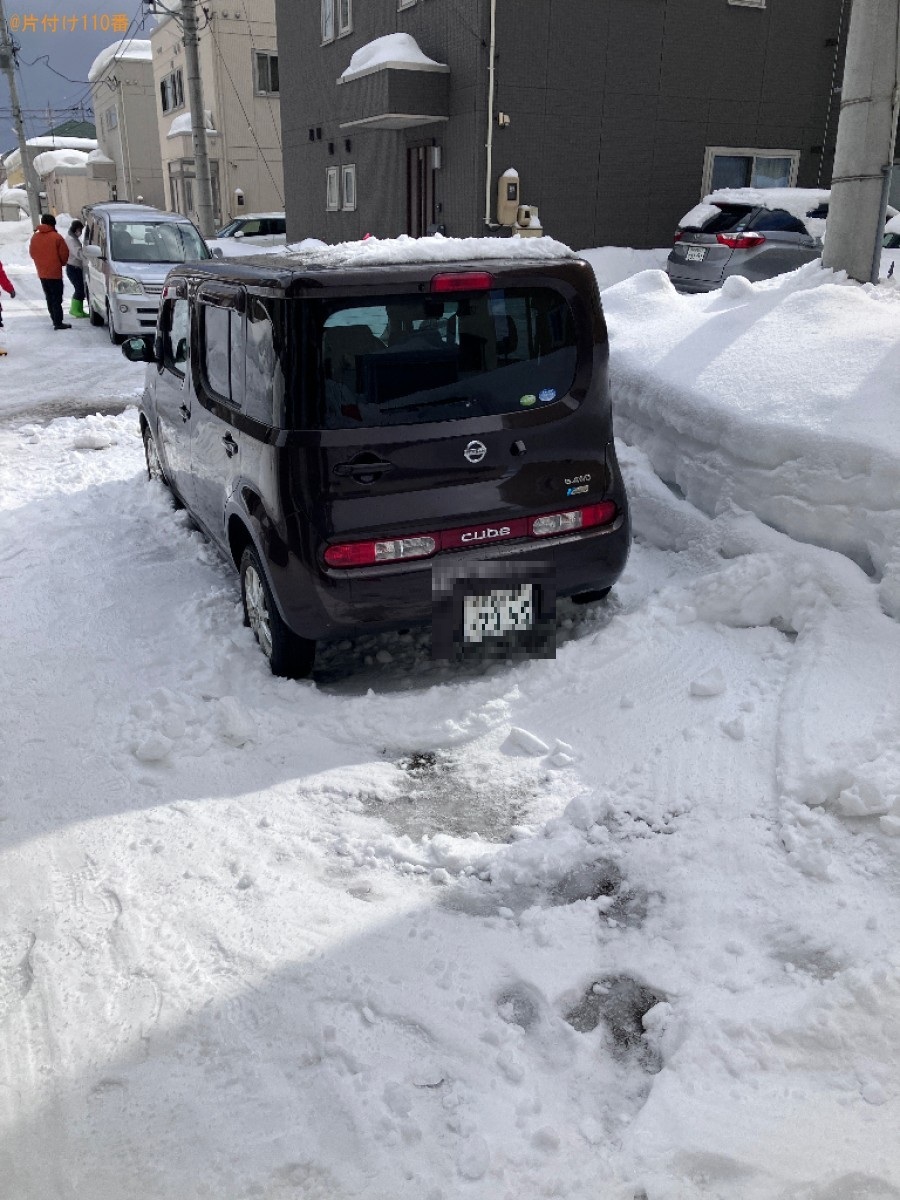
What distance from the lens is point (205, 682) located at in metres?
4.48

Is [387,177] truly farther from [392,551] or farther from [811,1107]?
[811,1107]

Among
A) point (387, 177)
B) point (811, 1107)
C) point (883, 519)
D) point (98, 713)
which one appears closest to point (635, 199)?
point (387, 177)

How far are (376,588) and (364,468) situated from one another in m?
0.51

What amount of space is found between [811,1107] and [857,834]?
3.68 ft

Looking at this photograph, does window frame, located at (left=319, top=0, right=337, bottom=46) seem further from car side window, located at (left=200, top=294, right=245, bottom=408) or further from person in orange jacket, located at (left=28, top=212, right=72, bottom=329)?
car side window, located at (left=200, top=294, right=245, bottom=408)

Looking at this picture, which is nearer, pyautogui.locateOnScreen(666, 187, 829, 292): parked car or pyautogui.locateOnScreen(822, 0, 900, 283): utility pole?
pyautogui.locateOnScreen(822, 0, 900, 283): utility pole

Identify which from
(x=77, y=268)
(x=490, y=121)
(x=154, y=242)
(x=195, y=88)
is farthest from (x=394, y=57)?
(x=195, y=88)

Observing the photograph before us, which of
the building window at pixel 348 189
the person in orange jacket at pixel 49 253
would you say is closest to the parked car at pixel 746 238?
the building window at pixel 348 189

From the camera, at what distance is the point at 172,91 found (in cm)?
3572

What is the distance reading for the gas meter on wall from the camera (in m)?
15.6

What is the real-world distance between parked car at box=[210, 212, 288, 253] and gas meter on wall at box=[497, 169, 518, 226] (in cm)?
1265

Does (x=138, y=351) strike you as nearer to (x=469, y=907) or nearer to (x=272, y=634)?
(x=272, y=634)

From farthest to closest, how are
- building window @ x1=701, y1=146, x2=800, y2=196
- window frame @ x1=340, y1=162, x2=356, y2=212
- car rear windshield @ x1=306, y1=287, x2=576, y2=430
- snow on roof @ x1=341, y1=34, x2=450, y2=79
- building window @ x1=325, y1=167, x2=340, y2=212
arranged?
building window @ x1=325, y1=167, x2=340, y2=212
window frame @ x1=340, y1=162, x2=356, y2=212
building window @ x1=701, y1=146, x2=800, y2=196
snow on roof @ x1=341, y1=34, x2=450, y2=79
car rear windshield @ x1=306, y1=287, x2=576, y2=430

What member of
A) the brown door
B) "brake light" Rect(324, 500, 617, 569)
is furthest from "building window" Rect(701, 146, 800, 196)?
"brake light" Rect(324, 500, 617, 569)
